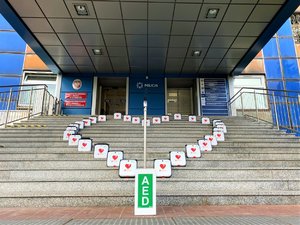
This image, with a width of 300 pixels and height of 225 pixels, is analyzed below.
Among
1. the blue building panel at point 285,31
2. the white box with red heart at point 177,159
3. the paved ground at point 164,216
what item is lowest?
the paved ground at point 164,216

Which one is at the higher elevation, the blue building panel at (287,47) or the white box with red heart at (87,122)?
the blue building panel at (287,47)

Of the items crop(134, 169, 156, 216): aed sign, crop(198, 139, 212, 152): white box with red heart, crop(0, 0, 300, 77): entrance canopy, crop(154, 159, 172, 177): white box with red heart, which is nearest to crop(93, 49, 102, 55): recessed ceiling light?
crop(0, 0, 300, 77): entrance canopy

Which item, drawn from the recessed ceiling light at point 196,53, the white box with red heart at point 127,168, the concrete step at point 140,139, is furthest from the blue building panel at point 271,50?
the white box with red heart at point 127,168

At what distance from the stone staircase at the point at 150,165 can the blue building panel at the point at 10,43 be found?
5.84 meters

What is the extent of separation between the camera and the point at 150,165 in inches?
127

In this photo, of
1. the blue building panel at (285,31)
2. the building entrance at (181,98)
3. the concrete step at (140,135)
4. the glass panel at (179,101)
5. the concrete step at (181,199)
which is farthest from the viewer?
the blue building panel at (285,31)

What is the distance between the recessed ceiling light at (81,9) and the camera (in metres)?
4.64

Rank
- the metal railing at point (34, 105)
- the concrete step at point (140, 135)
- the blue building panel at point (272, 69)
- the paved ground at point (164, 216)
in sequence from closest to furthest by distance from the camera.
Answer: the paved ground at point (164, 216), the concrete step at point (140, 135), the metal railing at point (34, 105), the blue building panel at point (272, 69)

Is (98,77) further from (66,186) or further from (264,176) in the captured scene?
(264,176)

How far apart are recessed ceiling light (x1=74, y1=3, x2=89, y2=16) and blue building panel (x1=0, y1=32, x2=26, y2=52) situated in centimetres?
548

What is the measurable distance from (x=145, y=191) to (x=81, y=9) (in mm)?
4145

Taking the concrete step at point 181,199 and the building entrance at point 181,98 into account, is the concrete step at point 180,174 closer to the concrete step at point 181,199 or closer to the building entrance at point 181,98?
the concrete step at point 181,199

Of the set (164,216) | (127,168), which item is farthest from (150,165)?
(164,216)

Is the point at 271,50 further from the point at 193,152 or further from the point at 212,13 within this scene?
the point at 193,152
